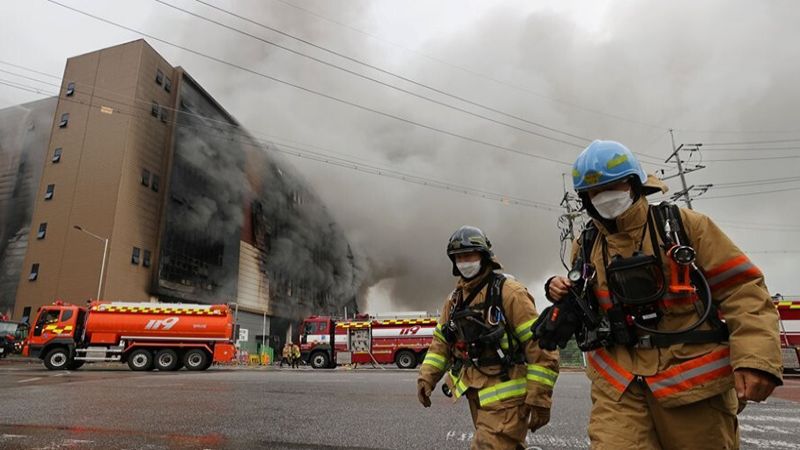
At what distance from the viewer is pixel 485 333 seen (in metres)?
2.45

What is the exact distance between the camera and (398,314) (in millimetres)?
20891

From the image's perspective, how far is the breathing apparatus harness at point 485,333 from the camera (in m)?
2.41

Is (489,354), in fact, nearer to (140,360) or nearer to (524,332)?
(524,332)

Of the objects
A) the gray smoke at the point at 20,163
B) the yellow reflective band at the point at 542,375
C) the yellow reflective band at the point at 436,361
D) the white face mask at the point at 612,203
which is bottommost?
the yellow reflective band at the point at 542,375

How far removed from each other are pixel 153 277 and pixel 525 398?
3302 centimetres

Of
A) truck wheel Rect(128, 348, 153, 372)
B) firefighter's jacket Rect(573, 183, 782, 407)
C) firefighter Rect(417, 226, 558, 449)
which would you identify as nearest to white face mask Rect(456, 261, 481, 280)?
firefighter Rect(417, 226, 558, 449)

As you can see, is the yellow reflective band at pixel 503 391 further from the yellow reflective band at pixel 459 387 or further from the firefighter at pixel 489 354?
the yellow reflective band at pixel 459 387

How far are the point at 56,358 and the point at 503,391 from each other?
58.2 feet

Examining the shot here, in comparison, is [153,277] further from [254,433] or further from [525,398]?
[525,398]

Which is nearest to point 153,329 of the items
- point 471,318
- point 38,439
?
point 38,439

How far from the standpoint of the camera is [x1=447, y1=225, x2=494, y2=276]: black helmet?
8.59 ft

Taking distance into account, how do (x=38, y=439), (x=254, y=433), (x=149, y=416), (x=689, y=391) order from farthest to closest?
1. (x=149, y=416)
2. (x=254, y=433)
3. (x=38, y=439)
4. (x=689, y=391)

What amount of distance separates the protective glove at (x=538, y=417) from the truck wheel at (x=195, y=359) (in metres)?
15.9

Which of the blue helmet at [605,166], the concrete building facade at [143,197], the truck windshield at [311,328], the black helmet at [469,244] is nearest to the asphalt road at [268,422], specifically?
the black helmet at [469,244]
